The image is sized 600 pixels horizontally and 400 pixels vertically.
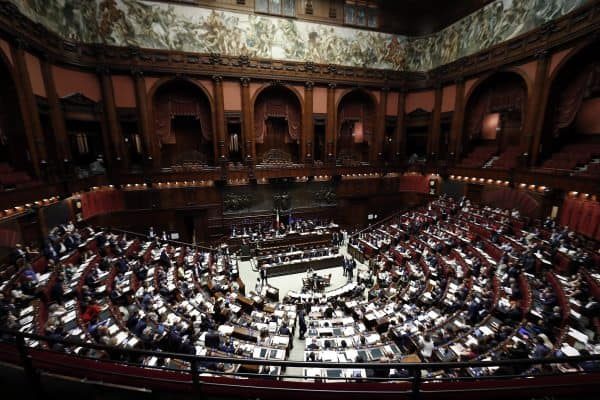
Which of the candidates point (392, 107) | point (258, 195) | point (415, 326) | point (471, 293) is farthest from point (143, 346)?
point (392, 107)

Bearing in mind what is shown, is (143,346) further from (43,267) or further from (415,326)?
(415,326)

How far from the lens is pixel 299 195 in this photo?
20.5 m

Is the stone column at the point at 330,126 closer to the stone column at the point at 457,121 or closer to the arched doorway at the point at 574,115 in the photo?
the stone column at the point at 457,121

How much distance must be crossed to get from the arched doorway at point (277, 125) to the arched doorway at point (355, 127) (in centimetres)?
361

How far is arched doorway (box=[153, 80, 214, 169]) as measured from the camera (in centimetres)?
1797

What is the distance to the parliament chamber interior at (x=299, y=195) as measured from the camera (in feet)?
21.9

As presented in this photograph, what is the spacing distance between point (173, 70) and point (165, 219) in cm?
944

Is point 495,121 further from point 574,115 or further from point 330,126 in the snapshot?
point 330,126

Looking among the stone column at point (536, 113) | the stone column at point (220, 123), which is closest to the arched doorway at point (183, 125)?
the stone column at point (220, 123)

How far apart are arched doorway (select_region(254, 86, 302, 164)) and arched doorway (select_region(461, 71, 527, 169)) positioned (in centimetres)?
1223

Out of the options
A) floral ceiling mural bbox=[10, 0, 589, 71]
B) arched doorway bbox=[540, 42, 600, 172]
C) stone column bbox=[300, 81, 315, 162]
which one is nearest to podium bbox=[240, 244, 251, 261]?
stone column bbox=[300, 81, 315, 162]

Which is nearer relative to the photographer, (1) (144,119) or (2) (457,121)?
(1) (144,119)

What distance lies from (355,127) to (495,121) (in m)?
9.79

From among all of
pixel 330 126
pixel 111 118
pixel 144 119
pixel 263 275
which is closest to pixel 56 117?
pixel 111 118
